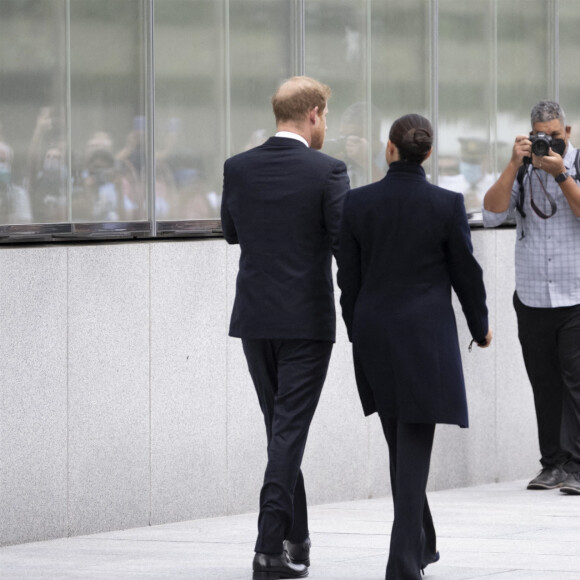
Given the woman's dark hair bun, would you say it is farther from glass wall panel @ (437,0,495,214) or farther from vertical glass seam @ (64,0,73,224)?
glass wall panel @ (437,0,495,214)

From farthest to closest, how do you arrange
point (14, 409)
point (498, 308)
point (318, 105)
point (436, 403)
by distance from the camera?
point (498, 308) < point (14, 409) < point (318, 105) < point (436, 403)

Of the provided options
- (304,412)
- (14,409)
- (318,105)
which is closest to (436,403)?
(304,412)

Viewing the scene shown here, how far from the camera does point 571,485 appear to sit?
9.36 m

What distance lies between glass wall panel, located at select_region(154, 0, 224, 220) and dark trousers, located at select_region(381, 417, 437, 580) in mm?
2735

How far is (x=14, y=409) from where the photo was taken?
7.54 meters

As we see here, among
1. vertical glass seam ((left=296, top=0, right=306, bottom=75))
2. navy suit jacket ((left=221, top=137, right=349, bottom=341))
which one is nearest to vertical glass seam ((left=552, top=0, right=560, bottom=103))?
vertical glass seam ((left=296, top=0, right=306, bottom=75))

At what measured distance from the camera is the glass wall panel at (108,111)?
797 cm

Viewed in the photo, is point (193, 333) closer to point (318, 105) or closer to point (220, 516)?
point (220, 516)

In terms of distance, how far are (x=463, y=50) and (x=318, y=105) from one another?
12.7ft

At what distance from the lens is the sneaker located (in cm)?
934

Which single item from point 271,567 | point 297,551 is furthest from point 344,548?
point 271,567

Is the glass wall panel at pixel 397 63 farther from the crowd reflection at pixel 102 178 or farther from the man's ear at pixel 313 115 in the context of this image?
the man's ear at pixel 313 115

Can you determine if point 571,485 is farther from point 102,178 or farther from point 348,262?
point 348,262

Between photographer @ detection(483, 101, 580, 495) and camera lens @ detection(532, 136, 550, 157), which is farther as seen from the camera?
photographer @ detection(483, 101, 580, 495)
